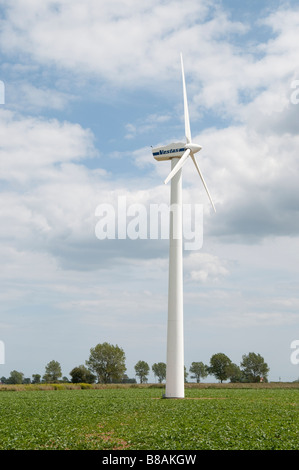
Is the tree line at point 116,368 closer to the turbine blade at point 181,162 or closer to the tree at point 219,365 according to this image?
the tree at point 219,365

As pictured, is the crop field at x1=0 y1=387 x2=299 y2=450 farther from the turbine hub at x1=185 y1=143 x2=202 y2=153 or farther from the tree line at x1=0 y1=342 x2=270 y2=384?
the tree line at x1=0 y1=342 x2=270 y2=384

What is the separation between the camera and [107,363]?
521 ft

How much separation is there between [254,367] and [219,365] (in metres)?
17.1

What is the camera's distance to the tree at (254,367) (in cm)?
17850

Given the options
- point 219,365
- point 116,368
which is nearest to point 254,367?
point 219,365

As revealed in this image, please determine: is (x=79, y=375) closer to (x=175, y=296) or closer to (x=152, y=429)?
(x=175, y=296)

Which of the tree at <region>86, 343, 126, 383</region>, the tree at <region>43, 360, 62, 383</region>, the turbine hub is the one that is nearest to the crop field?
the turbine hub

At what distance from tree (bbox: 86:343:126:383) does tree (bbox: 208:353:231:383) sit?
3346 centimetres

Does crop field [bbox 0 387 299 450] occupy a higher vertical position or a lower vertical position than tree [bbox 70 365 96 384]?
higher

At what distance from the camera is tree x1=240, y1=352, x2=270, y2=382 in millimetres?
178500

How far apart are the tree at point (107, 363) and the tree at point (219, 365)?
110 feet
